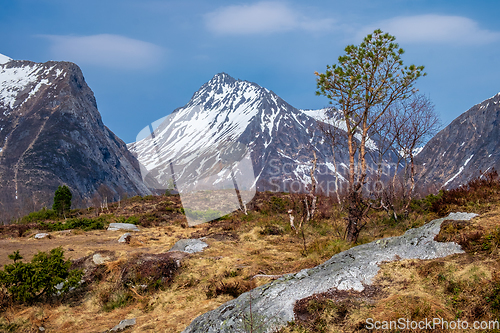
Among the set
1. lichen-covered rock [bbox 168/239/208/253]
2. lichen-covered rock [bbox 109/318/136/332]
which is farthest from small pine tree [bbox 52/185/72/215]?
lichen-covered rock [bbox 109/318/136/332]

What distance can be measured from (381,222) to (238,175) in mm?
7972

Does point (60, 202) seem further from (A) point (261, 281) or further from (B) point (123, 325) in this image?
(A) point (261, 281)

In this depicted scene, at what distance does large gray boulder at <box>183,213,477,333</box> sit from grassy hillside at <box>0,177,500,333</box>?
19cm

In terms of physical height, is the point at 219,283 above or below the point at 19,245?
below

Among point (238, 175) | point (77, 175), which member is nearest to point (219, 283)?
point (238, 175)

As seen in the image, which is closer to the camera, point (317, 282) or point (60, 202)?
point (317, 282)

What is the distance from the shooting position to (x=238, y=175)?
15.2 metres

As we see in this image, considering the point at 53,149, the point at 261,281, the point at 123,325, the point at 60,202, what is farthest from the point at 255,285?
the point at 53,149

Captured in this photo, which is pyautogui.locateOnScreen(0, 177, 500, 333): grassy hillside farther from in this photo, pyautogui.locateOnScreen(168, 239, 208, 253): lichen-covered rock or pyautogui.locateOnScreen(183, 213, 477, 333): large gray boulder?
pyautogui.locateOnScreen(168, 239, 208, 253): lichen-covered rock

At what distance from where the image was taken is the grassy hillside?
13.1 feet

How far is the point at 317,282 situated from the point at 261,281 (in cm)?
297

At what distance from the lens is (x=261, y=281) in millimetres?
7516

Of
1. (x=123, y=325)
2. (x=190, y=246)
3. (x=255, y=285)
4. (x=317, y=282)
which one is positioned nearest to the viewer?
(x=317, y=282)

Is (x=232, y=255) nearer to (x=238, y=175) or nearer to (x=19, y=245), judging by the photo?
(x=238, y=175)
